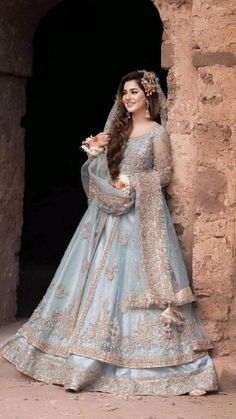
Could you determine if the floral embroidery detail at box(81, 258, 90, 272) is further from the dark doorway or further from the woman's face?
the dark doorway

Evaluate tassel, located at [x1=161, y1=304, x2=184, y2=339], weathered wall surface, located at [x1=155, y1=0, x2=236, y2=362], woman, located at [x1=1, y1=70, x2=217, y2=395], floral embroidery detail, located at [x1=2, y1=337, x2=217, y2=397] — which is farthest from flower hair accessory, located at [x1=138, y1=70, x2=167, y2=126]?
floral embroidery detail, located at [x1=2, y1=337, x2=217, y2=397]

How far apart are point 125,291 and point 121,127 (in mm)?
1001

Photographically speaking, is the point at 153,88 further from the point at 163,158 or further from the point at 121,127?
the point at 163,158

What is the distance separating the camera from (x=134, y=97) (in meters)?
5.57

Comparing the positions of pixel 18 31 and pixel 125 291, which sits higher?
pixel 18 31

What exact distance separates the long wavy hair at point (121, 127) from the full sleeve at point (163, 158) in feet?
0.68

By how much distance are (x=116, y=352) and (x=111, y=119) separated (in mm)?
1434

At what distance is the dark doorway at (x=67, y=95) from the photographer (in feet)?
30.7

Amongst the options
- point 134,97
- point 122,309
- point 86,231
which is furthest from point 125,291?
point 134,97

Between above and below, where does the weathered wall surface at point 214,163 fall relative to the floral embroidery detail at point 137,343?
Answer: above

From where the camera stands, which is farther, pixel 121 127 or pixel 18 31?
pixel 18 31

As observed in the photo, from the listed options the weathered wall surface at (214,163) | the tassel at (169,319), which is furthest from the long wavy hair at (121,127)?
the tassel at (169,319)

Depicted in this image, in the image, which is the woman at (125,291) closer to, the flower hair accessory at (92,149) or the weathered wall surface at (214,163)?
the flower hair accessory at (92,149)

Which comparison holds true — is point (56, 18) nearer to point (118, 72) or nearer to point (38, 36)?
point (38, 36)
